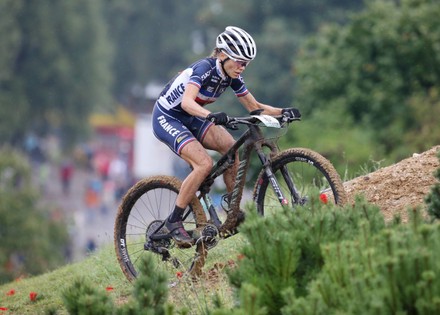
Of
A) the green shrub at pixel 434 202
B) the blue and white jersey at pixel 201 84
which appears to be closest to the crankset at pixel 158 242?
the blue and white jersey at pixel 201 84

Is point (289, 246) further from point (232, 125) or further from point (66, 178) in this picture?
point (66, 178)

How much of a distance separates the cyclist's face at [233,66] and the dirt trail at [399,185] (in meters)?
1.74

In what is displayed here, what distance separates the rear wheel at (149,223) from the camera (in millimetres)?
10305

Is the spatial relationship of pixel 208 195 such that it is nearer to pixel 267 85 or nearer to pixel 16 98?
pixel 267 85

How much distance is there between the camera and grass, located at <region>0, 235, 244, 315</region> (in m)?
8.66

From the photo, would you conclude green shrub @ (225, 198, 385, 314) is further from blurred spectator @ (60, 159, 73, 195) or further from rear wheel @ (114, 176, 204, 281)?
blurred spectator @ (60, 159, 73, 195)

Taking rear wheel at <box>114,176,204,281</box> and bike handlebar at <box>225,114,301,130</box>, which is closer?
bike handlebar at <box>225,114,301,130</box>

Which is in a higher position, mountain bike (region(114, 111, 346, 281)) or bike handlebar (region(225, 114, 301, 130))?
bike handlebar (region(225, 114, 301, 130))

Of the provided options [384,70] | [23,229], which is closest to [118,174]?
[384,70]

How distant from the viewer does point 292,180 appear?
979 cm

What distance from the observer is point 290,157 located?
9594 millimetres

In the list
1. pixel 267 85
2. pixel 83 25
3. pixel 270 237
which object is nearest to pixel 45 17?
pixel 83 25

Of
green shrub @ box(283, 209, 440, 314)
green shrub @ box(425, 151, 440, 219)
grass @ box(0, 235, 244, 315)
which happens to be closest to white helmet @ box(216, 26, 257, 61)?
grass @ box(0, 235, 244, 315)

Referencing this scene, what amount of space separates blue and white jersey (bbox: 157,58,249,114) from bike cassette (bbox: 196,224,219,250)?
106cm
